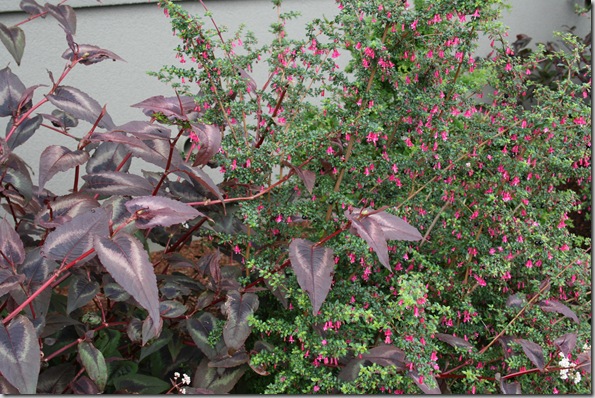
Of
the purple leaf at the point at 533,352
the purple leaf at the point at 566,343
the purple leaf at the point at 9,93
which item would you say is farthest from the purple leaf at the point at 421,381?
the purple leaf at the point at 9,93

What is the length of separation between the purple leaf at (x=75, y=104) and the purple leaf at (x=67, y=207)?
202 mm

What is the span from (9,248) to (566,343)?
4.69ft

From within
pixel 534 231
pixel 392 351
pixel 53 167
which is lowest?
pixel 392 351

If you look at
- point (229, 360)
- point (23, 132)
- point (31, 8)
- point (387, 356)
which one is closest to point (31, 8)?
point (31, 8)

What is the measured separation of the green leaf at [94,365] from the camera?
4.69 feet

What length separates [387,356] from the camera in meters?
1.52

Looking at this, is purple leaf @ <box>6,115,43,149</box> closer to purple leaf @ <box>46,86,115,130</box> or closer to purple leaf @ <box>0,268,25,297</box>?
purple leaf @ <box>46,86,115,130</box>

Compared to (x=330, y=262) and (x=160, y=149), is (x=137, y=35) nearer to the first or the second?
(x=160, y=149)

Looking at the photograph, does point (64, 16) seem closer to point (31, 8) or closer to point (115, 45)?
point (31, 8)

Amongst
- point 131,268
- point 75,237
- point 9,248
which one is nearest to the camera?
point 131,268

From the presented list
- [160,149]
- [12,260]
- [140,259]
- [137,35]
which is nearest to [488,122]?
[160,149]

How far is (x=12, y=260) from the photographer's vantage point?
1365 mm

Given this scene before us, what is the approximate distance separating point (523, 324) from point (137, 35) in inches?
90.6

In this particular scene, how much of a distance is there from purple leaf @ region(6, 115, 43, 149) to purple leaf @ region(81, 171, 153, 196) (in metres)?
0.25
